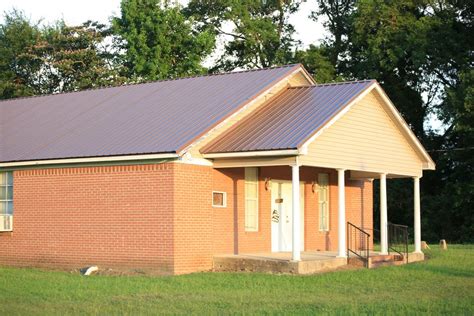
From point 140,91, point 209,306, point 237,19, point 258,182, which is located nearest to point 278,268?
point 258,182

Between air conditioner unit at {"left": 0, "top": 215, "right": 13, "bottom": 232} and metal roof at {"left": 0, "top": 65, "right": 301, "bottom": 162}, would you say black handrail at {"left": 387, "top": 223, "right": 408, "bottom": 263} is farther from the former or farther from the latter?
air conditioner unit at {"left": 0, "top": 215, "right": 13, "bottom": 232}

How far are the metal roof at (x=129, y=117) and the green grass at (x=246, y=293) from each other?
360cm

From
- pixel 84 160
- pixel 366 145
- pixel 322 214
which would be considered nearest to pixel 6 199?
pixel 84 160

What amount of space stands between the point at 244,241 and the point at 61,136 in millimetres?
6298

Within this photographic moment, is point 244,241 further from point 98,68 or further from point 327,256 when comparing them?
point 98,68

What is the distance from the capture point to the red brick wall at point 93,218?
24.2 m

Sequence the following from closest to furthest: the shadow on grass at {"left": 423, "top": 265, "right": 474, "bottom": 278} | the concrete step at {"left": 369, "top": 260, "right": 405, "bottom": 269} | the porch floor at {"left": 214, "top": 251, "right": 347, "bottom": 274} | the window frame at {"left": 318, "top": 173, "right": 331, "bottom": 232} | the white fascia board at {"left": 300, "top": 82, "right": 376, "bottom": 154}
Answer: the white fascia board at {"left": 300, "top": 82, "right": 376, "bottom": 154}, the porch floor at {"left": 214, "top": 251, "right": 347, "bottom": 274}, the shadow on grass at {"left": 423, "top": 265, "right": 474, "bottom": 278}, the concrete step at {"left": 369, "top": 260, "right": 405, "bottom": 269}, the window frame at {"left": 318, "top": 173, "right": 331, "bottom": 232}

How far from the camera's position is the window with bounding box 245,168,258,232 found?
27047 mm

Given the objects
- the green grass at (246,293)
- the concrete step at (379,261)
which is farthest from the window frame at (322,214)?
the green grass at (246,293)

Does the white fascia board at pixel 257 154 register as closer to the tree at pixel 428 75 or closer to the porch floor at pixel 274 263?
the porch floor at pixel 274 263

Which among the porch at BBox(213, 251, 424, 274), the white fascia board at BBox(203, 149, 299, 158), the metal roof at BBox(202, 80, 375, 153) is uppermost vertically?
the metal roof at BBox(202, 80, 375, 153)

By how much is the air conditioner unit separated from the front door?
7849 mm

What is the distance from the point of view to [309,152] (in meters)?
24.1

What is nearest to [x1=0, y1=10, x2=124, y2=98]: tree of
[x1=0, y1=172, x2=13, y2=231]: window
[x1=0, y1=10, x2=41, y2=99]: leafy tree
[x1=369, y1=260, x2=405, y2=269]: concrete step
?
[x1=0, y1=10, x2=41, y2=99]: leafy tree
